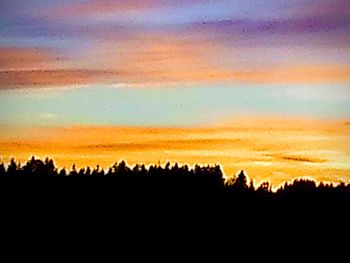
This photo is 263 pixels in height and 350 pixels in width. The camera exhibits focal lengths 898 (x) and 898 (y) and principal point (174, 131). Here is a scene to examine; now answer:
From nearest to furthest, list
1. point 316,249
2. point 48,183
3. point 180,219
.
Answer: point 316,249 → point 180,219 → point 48,183

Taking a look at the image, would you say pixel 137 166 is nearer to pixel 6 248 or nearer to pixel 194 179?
pixel 194 179

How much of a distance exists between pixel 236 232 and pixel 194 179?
158cm

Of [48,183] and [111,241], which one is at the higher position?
[48,183]

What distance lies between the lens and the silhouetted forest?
1483 cm

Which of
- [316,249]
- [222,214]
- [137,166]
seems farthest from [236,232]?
[137,166]

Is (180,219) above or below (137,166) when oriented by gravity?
below

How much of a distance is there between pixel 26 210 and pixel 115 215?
148 centimetres

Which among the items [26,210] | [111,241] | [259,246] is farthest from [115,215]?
[259,246]

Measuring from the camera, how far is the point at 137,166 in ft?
52.3

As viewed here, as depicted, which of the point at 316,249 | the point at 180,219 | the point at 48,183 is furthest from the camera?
the point at 48,183

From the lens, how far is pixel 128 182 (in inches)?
619

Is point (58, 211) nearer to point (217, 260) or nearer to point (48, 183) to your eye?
point (48, 183)

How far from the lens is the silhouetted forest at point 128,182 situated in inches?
584

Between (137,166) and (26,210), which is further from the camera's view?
(137,166)
